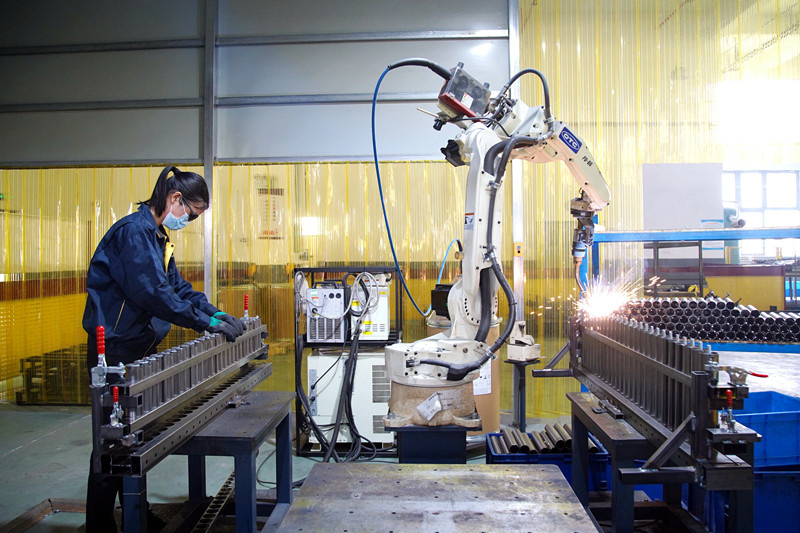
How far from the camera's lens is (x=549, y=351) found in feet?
13.6

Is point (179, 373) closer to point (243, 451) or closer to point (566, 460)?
point (243, 451)

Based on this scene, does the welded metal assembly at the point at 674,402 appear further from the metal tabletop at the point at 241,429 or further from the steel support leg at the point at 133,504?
the steel support leg at the point at 133,504

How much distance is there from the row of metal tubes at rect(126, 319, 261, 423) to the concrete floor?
1379 millimetres

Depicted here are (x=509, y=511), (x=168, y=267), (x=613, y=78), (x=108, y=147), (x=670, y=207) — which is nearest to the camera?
(x=509, y=511)

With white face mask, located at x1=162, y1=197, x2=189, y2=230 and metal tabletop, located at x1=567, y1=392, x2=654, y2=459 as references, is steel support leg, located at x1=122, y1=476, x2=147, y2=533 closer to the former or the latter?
white face mask, located at x1=162, y1=197, x2=189, y2=230

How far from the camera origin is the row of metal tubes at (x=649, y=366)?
4.79 ft

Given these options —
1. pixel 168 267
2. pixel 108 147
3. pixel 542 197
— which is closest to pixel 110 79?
pixel 108 147

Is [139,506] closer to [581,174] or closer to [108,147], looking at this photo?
[581,174]

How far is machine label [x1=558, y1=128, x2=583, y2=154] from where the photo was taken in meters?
2.31

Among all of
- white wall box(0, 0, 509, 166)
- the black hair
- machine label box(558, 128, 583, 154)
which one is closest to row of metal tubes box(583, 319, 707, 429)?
machine label box(558, 128, 583, 154)

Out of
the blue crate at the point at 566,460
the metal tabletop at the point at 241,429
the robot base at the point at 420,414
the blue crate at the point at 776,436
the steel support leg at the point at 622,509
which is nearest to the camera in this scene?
the steel support leg at the point at 622,509

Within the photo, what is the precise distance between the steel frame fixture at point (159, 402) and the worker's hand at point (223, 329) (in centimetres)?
3

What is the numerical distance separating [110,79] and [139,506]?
4.58 metres

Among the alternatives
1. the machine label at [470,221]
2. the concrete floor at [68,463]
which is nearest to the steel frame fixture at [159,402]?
the machine label at [470,221]
